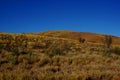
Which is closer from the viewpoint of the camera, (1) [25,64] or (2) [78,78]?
(2) [78,78]

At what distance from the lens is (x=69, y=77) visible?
37.9ft

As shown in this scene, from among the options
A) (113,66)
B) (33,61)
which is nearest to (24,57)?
(33,61)

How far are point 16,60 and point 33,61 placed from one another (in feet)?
3.33

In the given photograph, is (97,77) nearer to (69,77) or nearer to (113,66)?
(69,77)

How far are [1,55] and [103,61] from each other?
643 centimetres

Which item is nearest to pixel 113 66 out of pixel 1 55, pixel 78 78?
pixel 78 78

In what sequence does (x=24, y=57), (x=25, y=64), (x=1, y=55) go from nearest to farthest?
(x=25, y=64) → (x=24, y=57) → (x=1, y=55)

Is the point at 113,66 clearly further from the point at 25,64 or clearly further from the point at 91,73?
the point at 25,64

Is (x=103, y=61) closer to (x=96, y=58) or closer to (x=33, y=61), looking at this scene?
(x=96, y=58)

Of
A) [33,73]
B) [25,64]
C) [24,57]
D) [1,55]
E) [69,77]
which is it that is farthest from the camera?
[1,55]

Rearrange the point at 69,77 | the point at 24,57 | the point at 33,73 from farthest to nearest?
1. the point at 24,57
2. the point at 33,73
3. the point at 69,77

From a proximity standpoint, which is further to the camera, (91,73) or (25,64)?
(25,64)

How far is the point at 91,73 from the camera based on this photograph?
12.5m

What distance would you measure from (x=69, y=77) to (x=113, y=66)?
4687 millimetres
